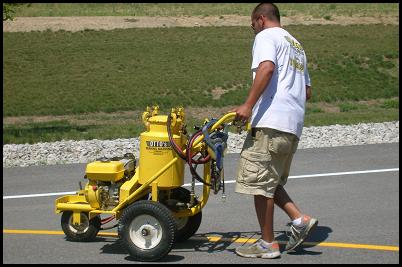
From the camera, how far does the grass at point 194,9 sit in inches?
2010

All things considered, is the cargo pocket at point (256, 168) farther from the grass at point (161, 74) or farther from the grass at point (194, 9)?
the grass at point (194, 9)

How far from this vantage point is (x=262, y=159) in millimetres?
6766

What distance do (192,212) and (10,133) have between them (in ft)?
45.3

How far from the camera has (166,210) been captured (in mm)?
6867

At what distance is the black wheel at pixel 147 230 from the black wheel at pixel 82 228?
28.7 inches

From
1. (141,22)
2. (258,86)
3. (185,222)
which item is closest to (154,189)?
(185,222)

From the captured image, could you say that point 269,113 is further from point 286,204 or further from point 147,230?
point 147,230

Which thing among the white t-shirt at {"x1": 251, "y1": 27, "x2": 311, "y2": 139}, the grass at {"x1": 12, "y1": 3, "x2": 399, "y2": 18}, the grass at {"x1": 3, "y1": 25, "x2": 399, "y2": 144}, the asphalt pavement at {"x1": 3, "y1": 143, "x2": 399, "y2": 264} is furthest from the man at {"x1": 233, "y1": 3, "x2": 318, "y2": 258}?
the grass at {"x1": 12, "y1": 3, "x2": 399, "y2": 18}

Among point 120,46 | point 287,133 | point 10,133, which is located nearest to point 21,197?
point 287,133

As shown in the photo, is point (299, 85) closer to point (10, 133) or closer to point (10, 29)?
point (10, 133)

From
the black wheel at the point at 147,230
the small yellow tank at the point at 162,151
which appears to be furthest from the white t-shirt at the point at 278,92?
the black wheel at the point at 147,230

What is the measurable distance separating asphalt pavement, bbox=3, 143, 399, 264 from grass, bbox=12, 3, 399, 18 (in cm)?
3887

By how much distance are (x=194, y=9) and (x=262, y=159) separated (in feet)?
162

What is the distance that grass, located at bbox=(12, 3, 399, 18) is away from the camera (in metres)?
51.1
